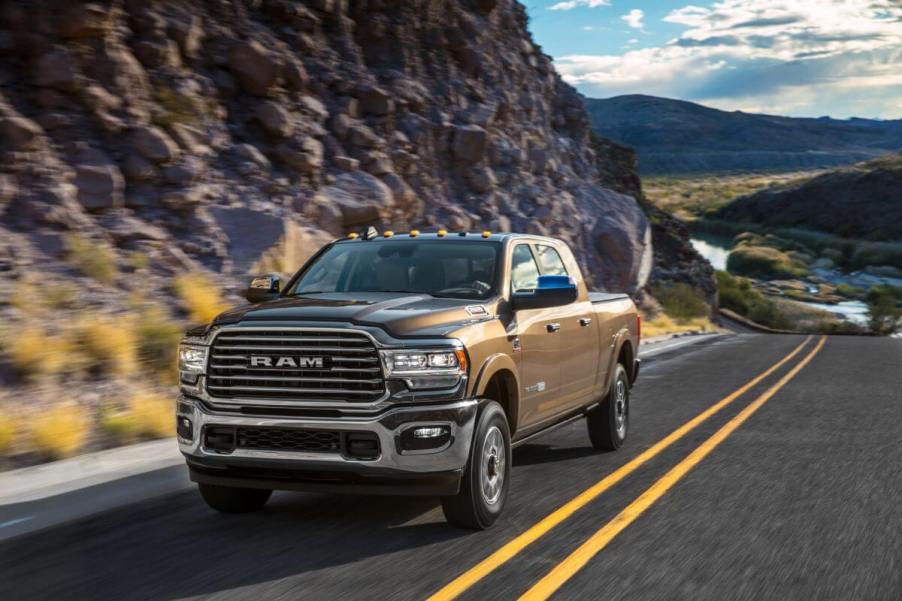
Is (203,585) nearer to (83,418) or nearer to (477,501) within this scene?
(477,501)

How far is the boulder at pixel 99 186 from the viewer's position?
603 inches

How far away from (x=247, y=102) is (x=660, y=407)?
11.0 meters

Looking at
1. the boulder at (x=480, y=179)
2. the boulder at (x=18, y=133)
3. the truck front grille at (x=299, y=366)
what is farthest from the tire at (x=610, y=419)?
the boulder at (x=480, y=179)

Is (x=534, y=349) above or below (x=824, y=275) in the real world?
above

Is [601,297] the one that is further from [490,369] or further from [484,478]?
[484,478]

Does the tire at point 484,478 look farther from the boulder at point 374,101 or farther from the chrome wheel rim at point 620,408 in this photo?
the boulder at point 374,101

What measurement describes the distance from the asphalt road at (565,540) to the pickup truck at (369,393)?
1.20 ft

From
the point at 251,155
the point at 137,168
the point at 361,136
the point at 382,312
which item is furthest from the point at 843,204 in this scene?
the point at 382,312

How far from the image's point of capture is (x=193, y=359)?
255 inches

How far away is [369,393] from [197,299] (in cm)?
846

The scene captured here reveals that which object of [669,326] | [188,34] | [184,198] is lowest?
[669,326]

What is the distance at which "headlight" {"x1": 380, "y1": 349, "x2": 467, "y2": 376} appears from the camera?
5949 millimetres

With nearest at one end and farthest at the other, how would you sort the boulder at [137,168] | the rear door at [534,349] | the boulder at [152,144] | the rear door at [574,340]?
1. the rear door at [534,349]
2. the rear door at [574,340]
3. the boulder at [137,168]
4. the boulder at [152,144]

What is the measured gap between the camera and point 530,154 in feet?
100
